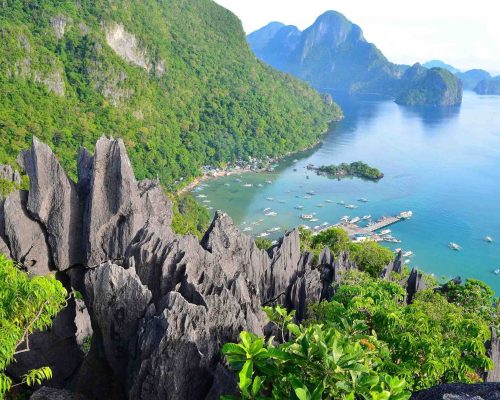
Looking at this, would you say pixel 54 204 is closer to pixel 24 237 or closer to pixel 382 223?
pixel 24 237

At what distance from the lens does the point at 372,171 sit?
8912 cm

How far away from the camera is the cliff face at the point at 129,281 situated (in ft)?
28.7

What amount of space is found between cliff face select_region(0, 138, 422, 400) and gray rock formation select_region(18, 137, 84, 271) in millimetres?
29

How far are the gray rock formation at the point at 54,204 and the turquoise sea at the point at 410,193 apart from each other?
149ft

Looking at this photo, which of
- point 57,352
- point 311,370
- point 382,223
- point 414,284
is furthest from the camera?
point 382,223

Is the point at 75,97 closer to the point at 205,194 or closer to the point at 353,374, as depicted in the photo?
the point at 205,194

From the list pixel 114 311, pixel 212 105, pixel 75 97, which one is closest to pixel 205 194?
pixel 75 97

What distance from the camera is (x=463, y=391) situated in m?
7.53

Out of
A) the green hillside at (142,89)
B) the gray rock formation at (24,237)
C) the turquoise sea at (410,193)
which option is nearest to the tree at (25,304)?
the gray rock formation at (24,237)

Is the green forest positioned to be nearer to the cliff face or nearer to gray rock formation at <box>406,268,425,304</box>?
the cliff face

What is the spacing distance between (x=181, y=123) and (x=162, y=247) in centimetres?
9146

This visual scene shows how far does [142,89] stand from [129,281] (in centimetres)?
9152

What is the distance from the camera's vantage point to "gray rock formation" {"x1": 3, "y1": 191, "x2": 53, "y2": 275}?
13023mm

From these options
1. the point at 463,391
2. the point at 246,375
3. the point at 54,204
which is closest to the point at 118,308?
the point at 246,375
